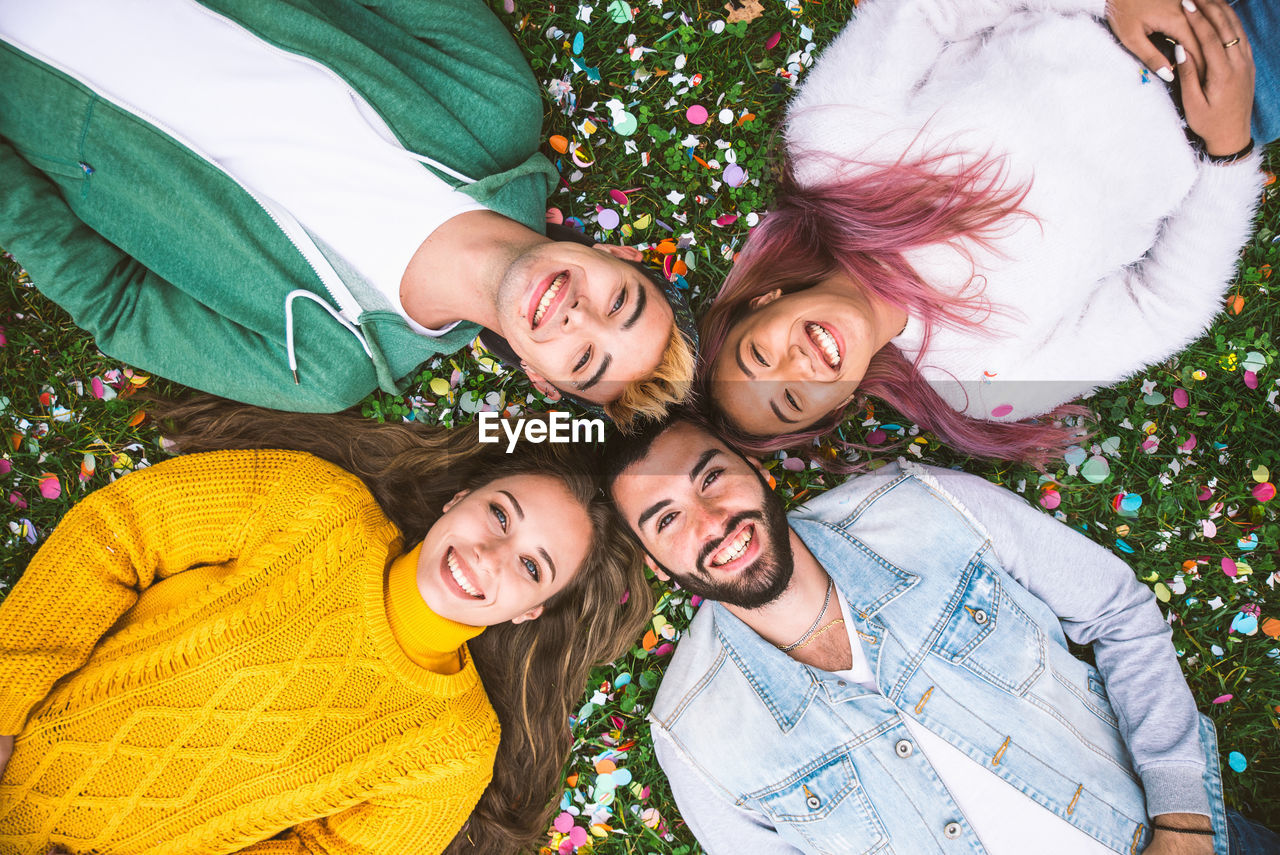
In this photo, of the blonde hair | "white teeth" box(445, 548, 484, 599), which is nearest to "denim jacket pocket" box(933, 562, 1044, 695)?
the blonde hair

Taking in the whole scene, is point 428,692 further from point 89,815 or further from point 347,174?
point 347,174

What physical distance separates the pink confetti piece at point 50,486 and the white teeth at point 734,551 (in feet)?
10.4

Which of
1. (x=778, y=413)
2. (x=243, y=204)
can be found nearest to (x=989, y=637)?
(x=778, y=413)

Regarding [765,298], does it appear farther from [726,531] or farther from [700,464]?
[726,531]

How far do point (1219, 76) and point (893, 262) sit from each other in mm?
1520

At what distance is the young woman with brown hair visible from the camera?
110 inches

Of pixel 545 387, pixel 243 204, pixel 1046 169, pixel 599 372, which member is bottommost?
pixel 545 387

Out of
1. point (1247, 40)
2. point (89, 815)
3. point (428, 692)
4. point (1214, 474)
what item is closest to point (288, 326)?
point (428, 692)

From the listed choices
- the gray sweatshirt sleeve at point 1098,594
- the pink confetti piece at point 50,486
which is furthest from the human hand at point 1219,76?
the pink confetti piece at point 50,486

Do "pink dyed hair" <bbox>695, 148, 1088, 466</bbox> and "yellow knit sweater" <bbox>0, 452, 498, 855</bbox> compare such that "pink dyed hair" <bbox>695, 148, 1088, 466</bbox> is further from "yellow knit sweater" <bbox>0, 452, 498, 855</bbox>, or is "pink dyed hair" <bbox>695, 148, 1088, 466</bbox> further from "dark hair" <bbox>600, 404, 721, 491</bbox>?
"yellow knit sweater" <bbox>0, 452, 498, 855</bbox>

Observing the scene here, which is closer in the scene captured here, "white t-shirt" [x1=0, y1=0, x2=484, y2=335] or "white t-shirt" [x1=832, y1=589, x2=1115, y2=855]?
"white t-shirt" [x1=0, y1=0, x2=484, y2=335]

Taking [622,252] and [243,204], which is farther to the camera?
[622,252]

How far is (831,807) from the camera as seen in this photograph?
3043 millimetres

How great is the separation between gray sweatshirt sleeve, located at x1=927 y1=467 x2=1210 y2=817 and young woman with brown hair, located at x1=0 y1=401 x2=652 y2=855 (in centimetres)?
179
